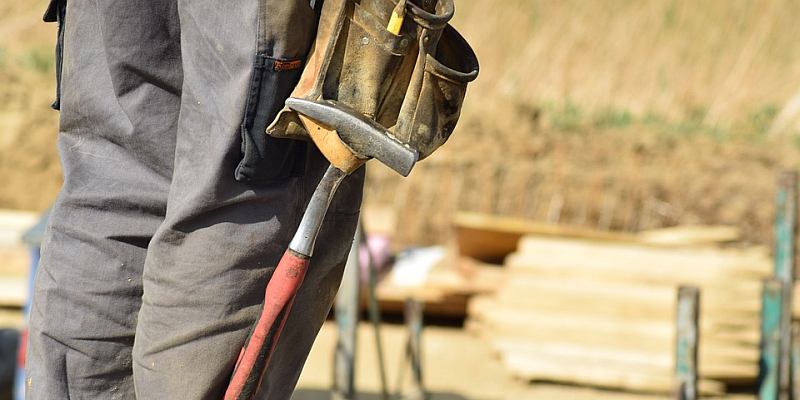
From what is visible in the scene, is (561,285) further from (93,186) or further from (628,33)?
(628,33)

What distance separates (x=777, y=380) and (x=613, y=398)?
5.51ft

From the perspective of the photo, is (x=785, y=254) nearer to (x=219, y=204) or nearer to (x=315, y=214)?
(x=315, y=214)

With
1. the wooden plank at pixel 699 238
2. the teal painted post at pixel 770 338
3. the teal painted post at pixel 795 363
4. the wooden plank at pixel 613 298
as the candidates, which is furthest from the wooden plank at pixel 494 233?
the teal painted post at pixel 770 338

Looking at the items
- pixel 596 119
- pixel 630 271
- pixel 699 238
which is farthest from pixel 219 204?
pixel 596 119

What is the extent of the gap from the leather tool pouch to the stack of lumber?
4.02 m

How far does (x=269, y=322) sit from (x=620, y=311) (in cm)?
468

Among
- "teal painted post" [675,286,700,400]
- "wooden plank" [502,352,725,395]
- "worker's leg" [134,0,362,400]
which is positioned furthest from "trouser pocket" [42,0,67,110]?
"wooden plank" [502,352,725,395]

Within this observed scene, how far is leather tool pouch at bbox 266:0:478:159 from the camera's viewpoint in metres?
1.46

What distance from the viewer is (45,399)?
1.58 meters

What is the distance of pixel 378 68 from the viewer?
4.88ft

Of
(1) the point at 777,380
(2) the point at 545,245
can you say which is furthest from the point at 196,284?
(2) the point at 545,245

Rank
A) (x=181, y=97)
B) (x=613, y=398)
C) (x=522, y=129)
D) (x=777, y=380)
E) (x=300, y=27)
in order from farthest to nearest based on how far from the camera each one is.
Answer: (x=522, y=129), (x=613, y=398), (x=777, y=380), (x=181, y=97), (x=300, y=27)

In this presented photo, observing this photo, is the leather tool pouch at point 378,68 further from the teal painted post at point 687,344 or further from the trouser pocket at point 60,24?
the teal painted post at point 687,344

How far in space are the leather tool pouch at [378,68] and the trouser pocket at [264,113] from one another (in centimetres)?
2
